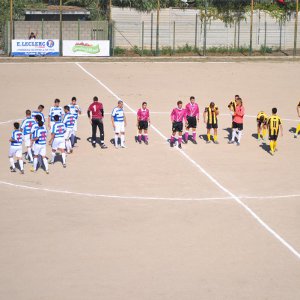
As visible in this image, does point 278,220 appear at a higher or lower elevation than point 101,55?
lower

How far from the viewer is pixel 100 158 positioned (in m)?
26.3

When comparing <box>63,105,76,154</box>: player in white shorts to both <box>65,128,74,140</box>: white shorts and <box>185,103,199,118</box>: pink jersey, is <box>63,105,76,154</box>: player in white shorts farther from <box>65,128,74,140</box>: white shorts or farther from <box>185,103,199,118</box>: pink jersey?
<box>185,103,199,118</box>: pink jersey

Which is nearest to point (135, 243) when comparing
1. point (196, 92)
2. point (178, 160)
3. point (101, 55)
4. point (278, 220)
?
point (278, 220)

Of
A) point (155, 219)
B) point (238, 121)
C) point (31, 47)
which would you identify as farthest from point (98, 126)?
point (31, 47)

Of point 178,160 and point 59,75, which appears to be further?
point 59,75

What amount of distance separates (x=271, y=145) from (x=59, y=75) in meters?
19.0

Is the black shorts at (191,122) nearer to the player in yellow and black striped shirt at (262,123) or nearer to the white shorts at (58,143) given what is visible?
the player in yellow and black striped shirt at (262,123)

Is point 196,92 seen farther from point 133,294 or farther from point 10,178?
point 133,294

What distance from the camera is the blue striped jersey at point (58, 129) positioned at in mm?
24250

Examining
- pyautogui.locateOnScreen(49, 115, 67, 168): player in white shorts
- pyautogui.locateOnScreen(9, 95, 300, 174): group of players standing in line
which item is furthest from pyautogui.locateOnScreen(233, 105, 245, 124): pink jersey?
pyautogui.locateOnScreen(49, 115, 67, 168): player in white shorts

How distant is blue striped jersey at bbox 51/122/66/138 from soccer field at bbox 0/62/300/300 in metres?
1.17

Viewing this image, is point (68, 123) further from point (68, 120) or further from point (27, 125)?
point (27, 125)

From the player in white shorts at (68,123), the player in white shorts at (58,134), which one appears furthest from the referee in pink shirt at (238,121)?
the player in white shorts at (58,134)

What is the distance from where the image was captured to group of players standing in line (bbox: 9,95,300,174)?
23.9m
